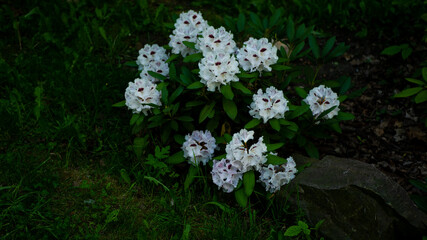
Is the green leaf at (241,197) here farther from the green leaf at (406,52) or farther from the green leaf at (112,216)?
the green leaf at (406,52)

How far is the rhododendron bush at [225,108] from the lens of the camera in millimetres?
2488

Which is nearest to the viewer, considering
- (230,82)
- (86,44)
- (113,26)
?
(230,82)

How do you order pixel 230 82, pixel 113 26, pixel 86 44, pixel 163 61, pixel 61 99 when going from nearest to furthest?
pixel 230 82 → pixel 163 61 → pixel 61 99 → pixel 86 44 → pixel 113 26

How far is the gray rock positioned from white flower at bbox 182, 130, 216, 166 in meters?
0.64

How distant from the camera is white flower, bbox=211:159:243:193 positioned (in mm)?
2479

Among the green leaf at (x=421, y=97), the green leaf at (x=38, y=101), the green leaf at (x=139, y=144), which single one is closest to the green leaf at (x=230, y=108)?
the green leaf at (x=139, y=144)

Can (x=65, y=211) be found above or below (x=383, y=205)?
below

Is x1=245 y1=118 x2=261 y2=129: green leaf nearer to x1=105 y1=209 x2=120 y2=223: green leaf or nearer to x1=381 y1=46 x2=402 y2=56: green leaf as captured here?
x1=105 y1=209 x2=120 y2=223: green leaf

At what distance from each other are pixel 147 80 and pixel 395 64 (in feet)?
8.55

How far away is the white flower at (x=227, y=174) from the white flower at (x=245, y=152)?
0.14 ft

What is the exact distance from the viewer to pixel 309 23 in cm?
431

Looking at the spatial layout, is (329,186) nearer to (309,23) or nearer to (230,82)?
(230,82)

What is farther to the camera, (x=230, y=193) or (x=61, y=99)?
(x=61, y=99)

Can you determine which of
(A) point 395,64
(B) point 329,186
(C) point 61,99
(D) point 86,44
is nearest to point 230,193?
(B) point 329,186
